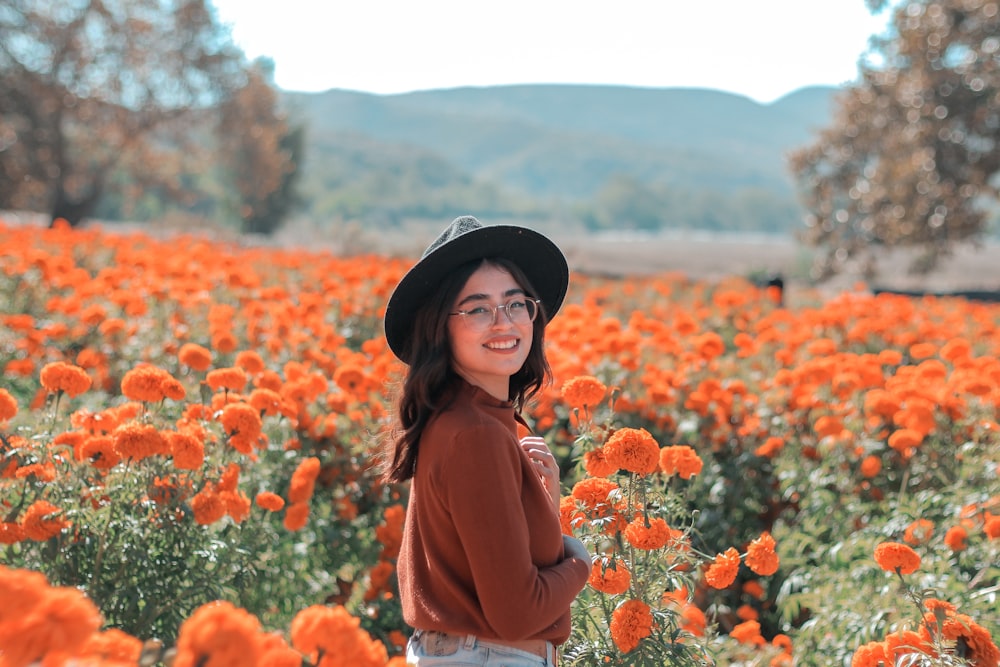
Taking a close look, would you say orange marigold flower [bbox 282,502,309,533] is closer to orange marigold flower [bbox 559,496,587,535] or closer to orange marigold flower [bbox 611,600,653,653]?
orange marigold flower [bbox 559,496,587,535]

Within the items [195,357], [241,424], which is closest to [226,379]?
[241,424]

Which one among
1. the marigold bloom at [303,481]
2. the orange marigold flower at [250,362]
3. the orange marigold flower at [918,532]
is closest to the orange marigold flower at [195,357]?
the orange marigold flower at [250,362]

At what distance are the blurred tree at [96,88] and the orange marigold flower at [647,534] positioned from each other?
21.0m

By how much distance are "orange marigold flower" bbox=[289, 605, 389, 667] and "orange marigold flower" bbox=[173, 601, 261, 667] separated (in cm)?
15

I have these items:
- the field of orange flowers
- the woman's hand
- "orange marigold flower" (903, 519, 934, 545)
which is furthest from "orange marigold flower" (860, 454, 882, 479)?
the woman's hand

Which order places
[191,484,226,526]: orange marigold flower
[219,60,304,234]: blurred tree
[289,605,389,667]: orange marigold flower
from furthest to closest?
[219,60,304,234]: blurred tree
[191,484,226,526]: orange marigold flower
[289,605,389,667]: orange marigold flower

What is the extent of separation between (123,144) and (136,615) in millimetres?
21441

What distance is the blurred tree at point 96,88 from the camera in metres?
20.3

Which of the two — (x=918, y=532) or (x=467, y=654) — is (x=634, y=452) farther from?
(x=918, y=532)

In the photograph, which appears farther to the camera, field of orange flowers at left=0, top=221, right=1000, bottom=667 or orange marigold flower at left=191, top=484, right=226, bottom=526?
orange marigold flower at left=191, top=484, right=226, bottom=526

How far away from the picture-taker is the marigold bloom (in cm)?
339

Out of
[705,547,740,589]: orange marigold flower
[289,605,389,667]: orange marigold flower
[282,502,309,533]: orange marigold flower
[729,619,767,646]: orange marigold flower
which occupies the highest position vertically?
[289,605,389,667]: orange marigold flower

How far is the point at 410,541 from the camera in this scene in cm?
226

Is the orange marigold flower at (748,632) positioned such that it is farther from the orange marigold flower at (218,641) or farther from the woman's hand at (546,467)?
the orange marigold flower at (218,641)
